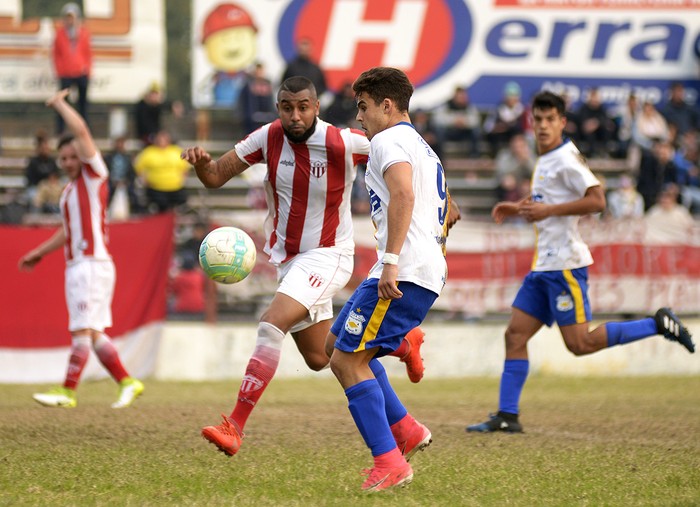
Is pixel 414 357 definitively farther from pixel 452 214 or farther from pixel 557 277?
pixel 557 277

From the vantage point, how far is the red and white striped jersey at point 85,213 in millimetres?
10273

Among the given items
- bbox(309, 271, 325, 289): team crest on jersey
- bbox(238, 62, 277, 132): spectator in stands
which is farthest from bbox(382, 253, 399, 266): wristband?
bbox(238, 62, 277, 132): spectator in stands

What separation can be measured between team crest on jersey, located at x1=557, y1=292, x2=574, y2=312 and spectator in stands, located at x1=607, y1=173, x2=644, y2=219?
10.2 m

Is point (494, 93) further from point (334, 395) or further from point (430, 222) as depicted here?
point (430, 222)

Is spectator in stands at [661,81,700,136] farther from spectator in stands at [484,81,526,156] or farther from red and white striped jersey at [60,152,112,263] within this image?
red and white striped jersey at [60,152,112,263]

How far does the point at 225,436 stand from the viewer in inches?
271

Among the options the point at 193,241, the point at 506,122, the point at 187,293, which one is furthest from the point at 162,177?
the point at 506,122

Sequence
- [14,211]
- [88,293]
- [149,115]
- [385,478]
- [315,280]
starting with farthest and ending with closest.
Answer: [149,115] < [14,211] < [88,293] < [315,280] < [385,478]

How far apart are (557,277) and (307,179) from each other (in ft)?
8.00

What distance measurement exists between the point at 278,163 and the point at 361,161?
0.60m

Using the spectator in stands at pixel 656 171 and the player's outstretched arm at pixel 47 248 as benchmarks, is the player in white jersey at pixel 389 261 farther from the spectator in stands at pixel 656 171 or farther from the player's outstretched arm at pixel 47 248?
the spectator in stands at pixel 656 171

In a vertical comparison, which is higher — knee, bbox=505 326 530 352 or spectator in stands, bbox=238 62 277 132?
spectator in stands, bbox=238 62 277 132

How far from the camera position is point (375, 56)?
22797 mm

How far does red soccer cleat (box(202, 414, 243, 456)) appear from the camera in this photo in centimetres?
680
